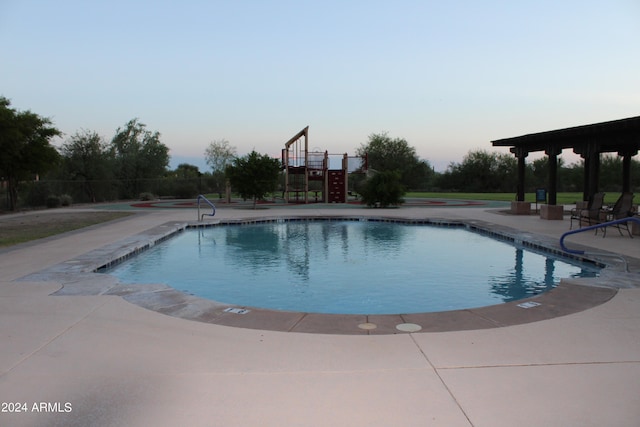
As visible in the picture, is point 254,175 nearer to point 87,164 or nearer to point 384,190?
point 384,190

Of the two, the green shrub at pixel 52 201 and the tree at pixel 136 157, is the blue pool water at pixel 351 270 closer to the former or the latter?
the green shrub at pixel 52 201

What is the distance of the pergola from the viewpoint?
1220cm

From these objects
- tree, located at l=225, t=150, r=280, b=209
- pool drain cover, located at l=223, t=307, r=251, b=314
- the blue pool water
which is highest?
tree, located at l=225, t=150, r=280, b=209

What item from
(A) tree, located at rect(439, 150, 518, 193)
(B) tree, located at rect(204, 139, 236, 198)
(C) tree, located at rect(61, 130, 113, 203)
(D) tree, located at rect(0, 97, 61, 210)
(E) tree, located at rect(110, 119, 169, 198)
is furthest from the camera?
(A) tree, located at rect(439, 150, 518, 193)

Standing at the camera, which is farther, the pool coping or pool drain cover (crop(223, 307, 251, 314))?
pool drain cover (crop(223, 307, 251, 314))

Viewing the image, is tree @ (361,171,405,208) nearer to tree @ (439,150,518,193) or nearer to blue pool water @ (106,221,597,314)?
blue pool water @ (106,221,597,314)

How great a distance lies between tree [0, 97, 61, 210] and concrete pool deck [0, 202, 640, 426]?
1691 centimetres

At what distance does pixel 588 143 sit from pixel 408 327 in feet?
42.4

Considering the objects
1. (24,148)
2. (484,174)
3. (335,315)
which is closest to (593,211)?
(335,315)

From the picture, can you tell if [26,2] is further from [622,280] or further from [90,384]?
[622,280]

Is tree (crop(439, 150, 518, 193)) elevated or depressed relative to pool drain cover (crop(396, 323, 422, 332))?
elevated

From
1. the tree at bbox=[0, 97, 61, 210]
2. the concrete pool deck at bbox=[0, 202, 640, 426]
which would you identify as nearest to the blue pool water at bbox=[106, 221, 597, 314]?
the concrete pool deck at bbox=[0, 202, 640, 426]

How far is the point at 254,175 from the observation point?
72.9 ft

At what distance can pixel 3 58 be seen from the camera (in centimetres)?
1683
